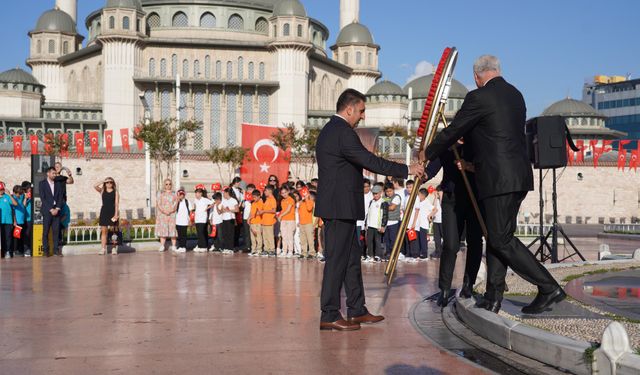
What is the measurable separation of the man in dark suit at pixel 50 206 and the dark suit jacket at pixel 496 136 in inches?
433

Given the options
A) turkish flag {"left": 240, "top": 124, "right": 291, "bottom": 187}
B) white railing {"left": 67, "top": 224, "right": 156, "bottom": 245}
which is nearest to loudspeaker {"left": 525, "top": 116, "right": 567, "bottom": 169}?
white railing {"left": 67, "top": 224, "right": 156, "bottom": 245}

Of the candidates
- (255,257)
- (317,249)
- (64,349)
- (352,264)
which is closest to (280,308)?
(352,264)

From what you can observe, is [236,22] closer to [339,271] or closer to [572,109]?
[572,109]

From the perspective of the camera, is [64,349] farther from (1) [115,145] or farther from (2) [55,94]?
(2) [55,94]

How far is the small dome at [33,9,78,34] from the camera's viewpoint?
72.1m

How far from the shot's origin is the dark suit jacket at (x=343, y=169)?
6547 millimetres

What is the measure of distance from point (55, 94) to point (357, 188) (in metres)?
71.1

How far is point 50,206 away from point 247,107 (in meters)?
50.0

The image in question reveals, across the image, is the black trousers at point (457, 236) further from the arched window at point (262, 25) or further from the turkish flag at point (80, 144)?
the arched window at point (262, 25)

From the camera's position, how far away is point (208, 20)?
67.9m

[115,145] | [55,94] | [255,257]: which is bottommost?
[255,257]

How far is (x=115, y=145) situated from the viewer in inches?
2404

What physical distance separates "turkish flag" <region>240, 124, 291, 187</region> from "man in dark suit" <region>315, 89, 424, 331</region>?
2023 centimetres

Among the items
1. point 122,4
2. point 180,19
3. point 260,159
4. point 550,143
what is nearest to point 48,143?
point 122,4
